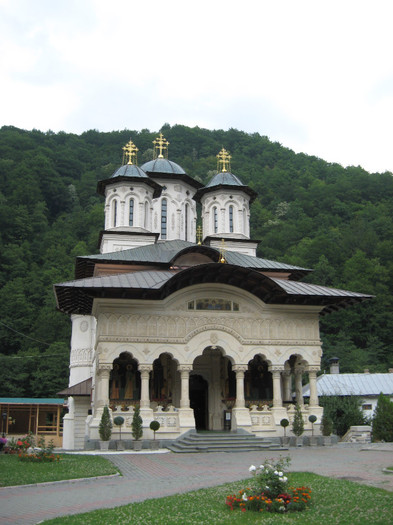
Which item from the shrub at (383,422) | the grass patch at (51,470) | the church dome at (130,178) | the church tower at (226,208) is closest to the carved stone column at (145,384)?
the grass patch at (51,470)

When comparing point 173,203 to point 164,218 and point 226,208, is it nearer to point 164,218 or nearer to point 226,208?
point 164,218

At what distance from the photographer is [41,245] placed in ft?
179

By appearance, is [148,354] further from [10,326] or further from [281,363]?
[10,326]

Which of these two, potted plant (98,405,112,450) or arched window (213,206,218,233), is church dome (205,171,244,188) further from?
potted plant (98,405,112,450)

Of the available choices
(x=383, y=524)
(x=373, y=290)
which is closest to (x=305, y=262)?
(x=373, y=290)

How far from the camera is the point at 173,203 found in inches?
1179

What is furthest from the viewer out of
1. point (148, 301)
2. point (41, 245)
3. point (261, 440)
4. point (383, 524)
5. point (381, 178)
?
point (381, 178)

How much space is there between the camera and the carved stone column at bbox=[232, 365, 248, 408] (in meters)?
18.2

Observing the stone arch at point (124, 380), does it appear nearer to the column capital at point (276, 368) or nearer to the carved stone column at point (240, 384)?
the carved stone column at point (240, 384)

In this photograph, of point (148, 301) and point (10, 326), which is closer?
point (148, 301)

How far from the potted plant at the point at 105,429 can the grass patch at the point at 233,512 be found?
880cm

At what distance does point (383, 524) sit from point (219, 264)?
12.3 m

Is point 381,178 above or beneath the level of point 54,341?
above

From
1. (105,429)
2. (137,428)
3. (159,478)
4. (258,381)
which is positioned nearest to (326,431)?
(258,381)
